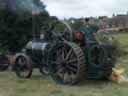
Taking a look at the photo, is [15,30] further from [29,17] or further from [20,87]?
[20,87]

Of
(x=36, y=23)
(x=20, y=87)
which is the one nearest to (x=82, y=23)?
(x=20, y=87)

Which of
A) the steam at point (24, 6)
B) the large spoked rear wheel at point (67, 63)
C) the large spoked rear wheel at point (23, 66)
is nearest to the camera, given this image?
the large spoked rear wheel at point (67, 63)

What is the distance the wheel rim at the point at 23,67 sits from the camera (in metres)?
10.9

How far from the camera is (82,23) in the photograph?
33.8 ft

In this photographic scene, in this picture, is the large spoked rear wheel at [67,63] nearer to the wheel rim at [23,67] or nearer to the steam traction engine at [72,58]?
the steam traction engine at [72,58]

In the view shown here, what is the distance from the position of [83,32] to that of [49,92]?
2.01 meters

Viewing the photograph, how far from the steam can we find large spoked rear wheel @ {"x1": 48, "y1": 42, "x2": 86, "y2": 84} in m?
3.01

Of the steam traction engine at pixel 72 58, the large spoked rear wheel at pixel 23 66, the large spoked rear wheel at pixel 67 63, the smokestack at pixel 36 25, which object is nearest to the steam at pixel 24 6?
the smokestack at pixel 36 25

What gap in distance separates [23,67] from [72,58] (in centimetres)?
213

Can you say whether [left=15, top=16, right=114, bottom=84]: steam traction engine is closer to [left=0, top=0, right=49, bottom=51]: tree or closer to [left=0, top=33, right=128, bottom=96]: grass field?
[left=0, top=33, right=128, bottom=96]: grass field

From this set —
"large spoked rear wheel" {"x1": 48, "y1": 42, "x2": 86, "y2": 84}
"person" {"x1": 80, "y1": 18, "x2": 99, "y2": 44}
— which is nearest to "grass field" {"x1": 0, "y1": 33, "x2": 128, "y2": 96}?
"large spoked rear wheel" {"x1": 48, "y1": 42, "x2": 86, "y2": 84}

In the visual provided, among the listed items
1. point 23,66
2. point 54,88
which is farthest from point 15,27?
point 54,88

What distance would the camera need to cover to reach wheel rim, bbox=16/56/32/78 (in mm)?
10852

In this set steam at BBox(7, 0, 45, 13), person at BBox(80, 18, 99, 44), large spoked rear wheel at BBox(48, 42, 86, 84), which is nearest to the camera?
large spoked rear wheel at BBox(48, 42, 86, 84)
